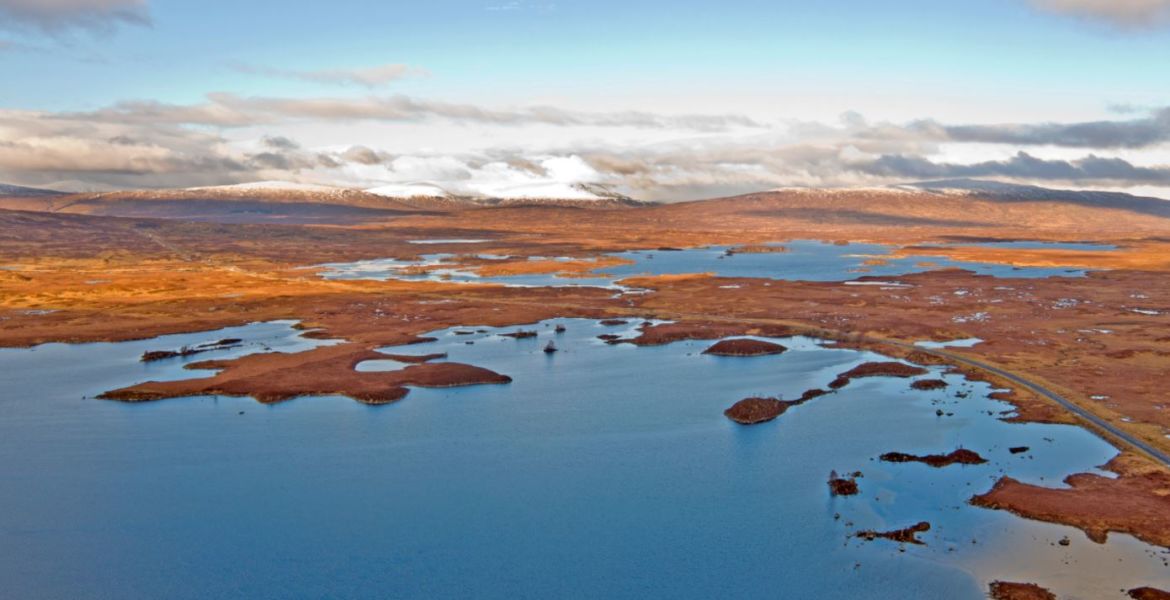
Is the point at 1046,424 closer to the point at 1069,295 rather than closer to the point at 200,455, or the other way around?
the point at 200,455

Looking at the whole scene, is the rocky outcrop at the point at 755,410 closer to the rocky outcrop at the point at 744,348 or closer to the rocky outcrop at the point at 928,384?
the rocky outcrop at the point at 928,384

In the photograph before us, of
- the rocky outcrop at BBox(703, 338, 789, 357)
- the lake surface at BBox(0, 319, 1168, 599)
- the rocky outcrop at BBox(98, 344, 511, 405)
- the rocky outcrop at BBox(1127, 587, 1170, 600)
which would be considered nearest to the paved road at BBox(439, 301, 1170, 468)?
the lake surface at BBox(0, 319, 1168, 599)

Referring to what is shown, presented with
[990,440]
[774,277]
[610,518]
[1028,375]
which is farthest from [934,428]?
[774,277]

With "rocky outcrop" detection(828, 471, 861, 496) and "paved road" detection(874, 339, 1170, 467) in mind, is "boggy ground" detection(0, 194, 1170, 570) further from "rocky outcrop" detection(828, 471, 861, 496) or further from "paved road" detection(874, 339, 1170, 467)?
"rocky outcrop" detection(828, 471, 861, 496)

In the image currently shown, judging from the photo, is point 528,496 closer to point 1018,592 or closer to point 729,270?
point 1018,592

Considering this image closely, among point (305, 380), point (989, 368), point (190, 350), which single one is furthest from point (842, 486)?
point (190, 350)

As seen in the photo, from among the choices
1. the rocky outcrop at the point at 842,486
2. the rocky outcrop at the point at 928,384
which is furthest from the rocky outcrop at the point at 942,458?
the rocky outcrop at the point at 928,384
